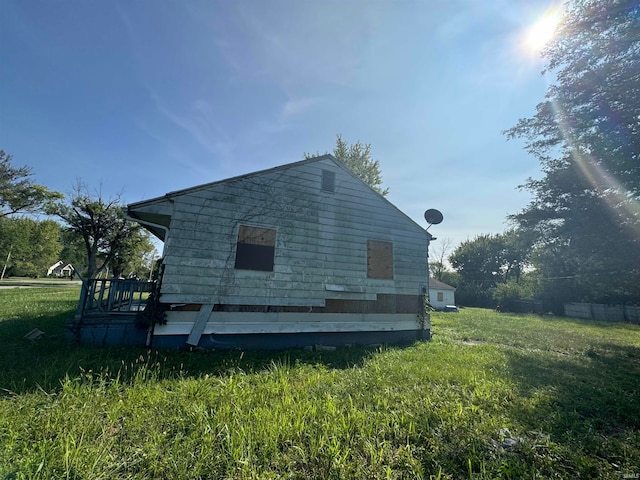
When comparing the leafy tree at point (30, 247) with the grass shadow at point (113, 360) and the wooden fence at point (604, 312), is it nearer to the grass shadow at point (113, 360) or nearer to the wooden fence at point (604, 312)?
the grass shadow at point (113, 360)

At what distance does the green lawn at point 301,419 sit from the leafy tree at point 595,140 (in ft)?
20.3

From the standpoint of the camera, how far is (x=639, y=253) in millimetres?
8898

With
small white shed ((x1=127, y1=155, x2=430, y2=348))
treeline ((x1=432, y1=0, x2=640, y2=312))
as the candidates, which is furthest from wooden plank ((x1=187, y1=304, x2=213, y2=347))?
treeline ((x1=432, y1=0, x2=640, y2=312))

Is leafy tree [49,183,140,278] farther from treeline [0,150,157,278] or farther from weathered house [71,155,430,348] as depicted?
weathered house [71,155,430,348]

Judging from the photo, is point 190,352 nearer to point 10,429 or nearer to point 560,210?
point 10,429

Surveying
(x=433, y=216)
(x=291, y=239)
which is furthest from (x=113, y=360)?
(x=433, y=216)

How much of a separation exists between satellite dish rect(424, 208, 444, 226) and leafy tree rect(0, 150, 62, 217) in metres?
30.7

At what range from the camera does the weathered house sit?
6324 millimetres

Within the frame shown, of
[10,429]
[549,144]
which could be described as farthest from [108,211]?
[549,144]

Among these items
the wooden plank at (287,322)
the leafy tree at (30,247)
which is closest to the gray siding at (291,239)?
the wooden plank at (287,322)

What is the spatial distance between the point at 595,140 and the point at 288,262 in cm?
1141

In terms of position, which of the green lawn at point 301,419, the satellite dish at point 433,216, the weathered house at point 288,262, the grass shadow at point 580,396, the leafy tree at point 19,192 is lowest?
the grass shadow at point 580,396

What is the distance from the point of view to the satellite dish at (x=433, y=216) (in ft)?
32.9

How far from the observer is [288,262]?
7215mm
